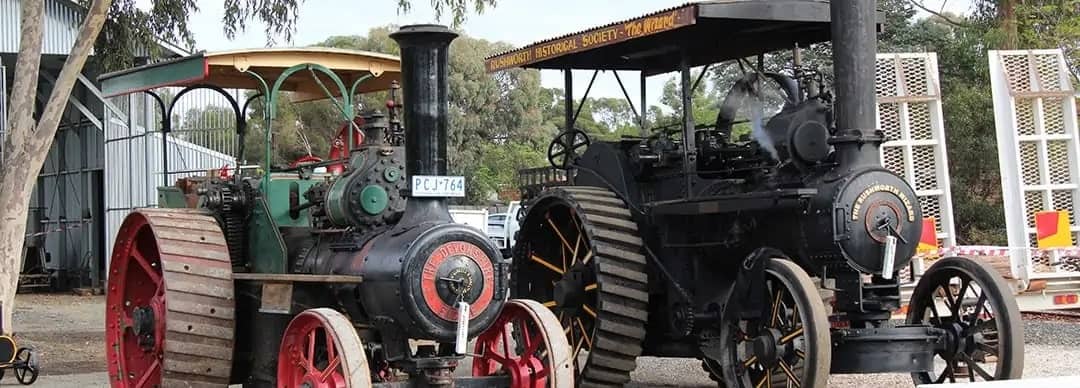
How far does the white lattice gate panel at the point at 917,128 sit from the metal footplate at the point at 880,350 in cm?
414

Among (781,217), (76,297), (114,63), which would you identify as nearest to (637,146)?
(781,217)

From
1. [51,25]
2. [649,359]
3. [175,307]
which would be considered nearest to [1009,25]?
[649,359]

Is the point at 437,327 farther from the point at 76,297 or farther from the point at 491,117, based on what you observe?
the point at 491,117

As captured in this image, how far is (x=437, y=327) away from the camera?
561 cm

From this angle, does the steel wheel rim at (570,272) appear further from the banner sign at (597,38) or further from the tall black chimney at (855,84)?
the tall black chimney at (855,84)

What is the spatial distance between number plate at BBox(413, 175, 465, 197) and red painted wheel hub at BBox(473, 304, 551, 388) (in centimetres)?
68

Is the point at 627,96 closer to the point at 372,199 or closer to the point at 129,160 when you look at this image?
the point at 372,199

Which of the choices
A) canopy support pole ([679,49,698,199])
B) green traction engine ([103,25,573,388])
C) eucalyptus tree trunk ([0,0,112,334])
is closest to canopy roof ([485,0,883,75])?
canopy support pole ([679,49,698,199])

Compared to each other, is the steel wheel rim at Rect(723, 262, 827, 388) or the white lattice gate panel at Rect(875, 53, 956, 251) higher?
the white lattice gate panel at Rect(875, 53, 956, 251)

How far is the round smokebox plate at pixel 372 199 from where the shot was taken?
614 cm

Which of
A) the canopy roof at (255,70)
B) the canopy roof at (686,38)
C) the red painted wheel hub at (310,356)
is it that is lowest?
the red painted wheel hub at (310,356)

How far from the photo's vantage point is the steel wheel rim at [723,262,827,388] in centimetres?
661

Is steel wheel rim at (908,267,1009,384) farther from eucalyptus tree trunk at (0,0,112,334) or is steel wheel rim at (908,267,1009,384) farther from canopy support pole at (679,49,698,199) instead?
eucalyptus tree trunk at (0,0,112,334)

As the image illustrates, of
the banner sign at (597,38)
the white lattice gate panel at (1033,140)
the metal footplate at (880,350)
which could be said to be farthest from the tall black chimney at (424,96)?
the white lattice gate panel at (1033,140)
